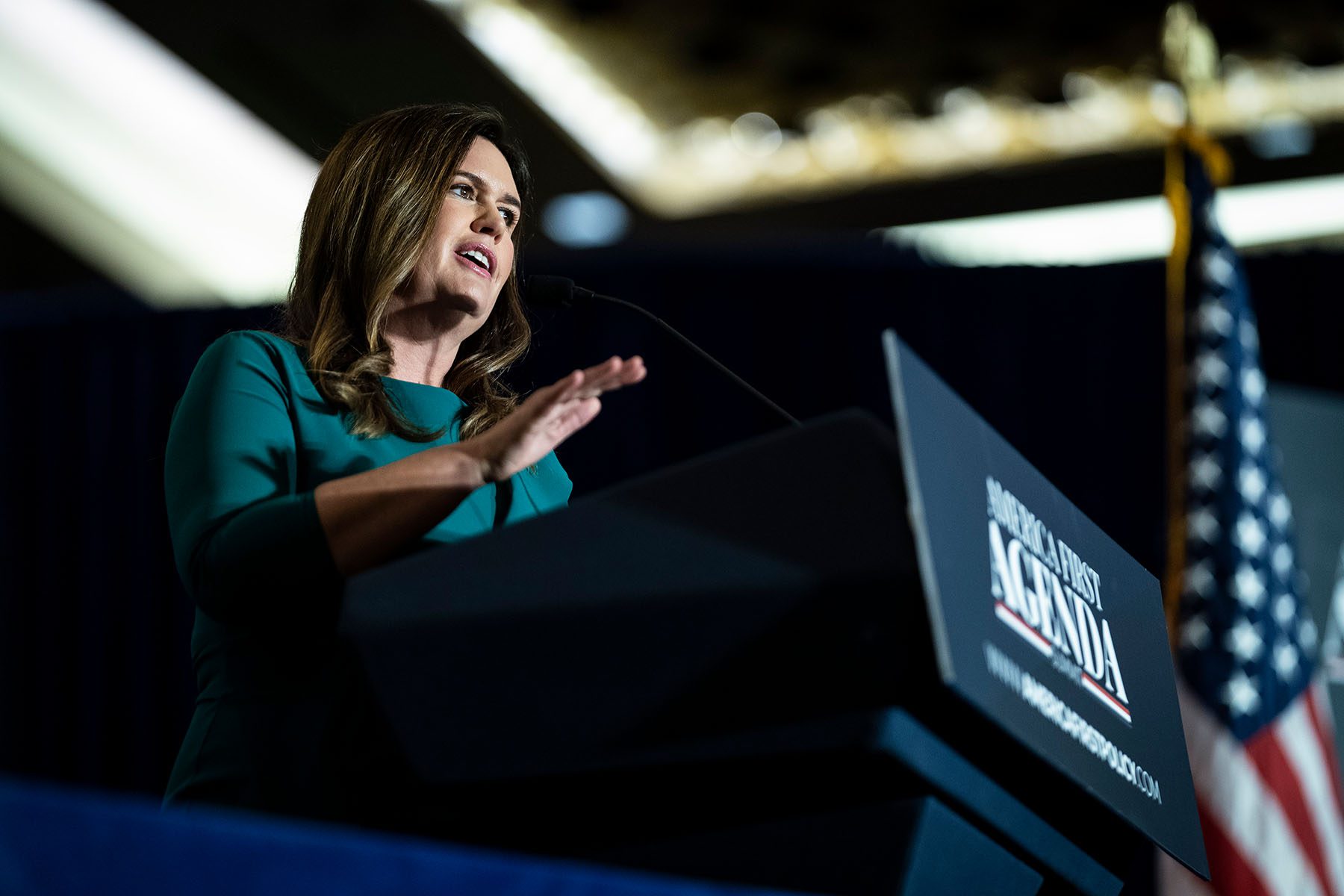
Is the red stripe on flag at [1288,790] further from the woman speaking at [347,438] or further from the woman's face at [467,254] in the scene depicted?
the woman's face at [467,254]

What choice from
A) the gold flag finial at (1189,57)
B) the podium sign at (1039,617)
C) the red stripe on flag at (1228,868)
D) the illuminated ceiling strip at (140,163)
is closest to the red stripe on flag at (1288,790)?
the red stripe on flag at (1228,868)

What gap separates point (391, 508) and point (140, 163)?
5.00 metres

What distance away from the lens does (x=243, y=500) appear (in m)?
0.91

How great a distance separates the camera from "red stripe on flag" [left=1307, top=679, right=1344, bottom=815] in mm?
2900

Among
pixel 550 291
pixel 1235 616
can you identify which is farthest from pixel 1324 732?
pixel 550 291

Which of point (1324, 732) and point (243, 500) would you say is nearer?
point (243, 500)

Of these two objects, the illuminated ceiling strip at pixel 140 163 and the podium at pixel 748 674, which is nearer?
the podium at pixel 748 674

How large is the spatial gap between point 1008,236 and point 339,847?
4796 millimetres

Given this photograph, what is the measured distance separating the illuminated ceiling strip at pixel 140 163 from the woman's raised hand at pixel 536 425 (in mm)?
3987

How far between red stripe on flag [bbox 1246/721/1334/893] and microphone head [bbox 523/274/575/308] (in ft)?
6.85

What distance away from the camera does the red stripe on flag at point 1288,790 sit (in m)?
2.80

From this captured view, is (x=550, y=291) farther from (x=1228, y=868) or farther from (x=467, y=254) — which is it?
A: (x=1228, y=868)

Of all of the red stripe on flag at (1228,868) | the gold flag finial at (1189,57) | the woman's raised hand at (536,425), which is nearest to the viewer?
the woman's raised hand at (536,425)

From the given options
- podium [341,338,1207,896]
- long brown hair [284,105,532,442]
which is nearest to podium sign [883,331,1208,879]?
podium [341,338,1207,896]
